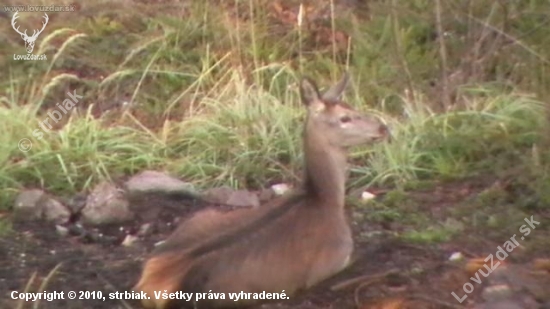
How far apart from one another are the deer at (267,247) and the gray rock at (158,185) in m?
1.05

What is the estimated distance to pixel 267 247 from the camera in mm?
6484

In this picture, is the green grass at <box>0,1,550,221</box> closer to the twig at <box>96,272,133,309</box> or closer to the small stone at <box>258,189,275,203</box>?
the small stone at <box>258,189,275,203</box>

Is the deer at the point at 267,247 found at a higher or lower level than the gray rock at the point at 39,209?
higher

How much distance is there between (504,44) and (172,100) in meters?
2.50

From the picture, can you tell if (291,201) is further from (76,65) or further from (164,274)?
(76,65)

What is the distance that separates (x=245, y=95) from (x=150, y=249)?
2.27 m

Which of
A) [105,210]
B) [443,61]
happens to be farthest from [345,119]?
[443,61]

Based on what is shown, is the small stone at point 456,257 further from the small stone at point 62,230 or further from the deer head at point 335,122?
the small stone at point 62,230

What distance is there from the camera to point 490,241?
748cm

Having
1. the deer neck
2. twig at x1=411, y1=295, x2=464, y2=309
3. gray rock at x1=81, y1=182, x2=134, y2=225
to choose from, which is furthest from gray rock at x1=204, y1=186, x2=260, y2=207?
twig at x1=411, y1=295, x2=464, y2=309

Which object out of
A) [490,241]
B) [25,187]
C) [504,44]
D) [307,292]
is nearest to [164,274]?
[307,292]

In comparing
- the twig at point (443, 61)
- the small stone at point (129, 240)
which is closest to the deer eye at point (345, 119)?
the small stone at point (129, 240)

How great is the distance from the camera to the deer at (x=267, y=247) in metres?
6.23

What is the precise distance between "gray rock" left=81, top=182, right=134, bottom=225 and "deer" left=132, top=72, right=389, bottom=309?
115cm
